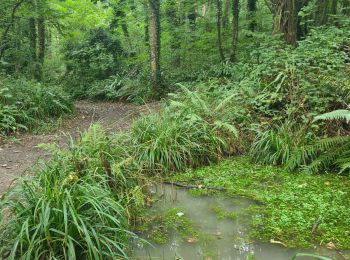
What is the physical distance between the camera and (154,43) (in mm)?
12242

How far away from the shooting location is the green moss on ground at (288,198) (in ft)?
12.9

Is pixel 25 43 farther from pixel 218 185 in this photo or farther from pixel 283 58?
pixel 218 185

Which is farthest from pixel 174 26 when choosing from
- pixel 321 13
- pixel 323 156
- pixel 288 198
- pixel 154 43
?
pixel 288 198

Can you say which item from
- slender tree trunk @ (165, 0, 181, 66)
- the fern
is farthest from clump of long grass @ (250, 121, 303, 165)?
slender tree trunk @ (165, 0, 181, 66)

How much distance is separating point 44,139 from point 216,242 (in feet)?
19.1

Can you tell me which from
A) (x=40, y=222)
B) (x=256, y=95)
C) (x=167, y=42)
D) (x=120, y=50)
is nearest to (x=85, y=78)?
(x=120, y=50)

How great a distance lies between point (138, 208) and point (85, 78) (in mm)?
12352

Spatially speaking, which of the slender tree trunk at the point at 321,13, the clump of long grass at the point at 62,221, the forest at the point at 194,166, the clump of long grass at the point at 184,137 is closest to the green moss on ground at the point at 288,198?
the forest at the point at 194,166

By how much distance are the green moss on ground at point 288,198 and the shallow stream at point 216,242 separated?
140 millimetres

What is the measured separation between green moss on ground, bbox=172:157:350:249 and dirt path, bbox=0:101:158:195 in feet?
7.00

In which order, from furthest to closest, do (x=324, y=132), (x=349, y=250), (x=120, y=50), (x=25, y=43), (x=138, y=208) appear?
(x=120, y=50), (x=25, y=43), (x=324, y=132), (x=138, y=208), (x=349, y=250)

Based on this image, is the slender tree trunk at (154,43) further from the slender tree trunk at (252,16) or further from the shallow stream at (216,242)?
the shallow stream at (216,242)

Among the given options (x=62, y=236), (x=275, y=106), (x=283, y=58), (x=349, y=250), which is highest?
(x=283, y=58)

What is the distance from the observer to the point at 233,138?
270 inches
